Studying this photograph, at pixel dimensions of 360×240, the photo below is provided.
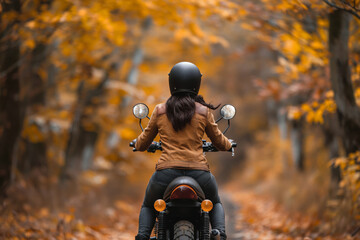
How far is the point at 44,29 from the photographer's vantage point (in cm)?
709

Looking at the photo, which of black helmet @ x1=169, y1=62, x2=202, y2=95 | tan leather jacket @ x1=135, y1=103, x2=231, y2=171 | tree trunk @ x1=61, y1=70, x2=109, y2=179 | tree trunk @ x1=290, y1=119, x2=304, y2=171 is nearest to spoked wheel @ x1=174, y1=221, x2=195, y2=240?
tan leather jacket @ x1=135, y1=103, x2=231, y2=171

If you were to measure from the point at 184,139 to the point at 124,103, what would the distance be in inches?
398

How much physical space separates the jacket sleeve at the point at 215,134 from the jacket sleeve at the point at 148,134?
0.49 m

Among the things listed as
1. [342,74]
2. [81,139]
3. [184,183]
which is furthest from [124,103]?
[184,183]

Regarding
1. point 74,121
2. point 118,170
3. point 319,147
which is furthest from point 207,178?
point 319,147

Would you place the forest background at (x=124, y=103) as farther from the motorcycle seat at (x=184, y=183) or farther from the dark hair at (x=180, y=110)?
the motorcycle seat at (x=184, y=183)

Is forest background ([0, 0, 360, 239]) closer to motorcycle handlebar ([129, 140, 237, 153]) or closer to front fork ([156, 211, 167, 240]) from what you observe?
motorcycle handlebar ([129, 140, 237, 153])

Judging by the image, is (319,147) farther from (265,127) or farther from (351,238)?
(265,127)

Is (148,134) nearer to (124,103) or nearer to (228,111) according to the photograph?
(228,111)

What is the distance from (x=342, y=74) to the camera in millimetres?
5531

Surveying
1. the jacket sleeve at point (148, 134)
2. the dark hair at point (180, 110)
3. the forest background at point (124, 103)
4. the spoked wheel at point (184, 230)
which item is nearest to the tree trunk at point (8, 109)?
the forest background at point (124, 103)

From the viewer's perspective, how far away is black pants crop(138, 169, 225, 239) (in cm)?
344

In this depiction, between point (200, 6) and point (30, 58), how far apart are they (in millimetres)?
3682

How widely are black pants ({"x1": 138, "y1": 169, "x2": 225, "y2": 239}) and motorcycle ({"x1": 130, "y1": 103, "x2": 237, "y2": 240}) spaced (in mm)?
153
